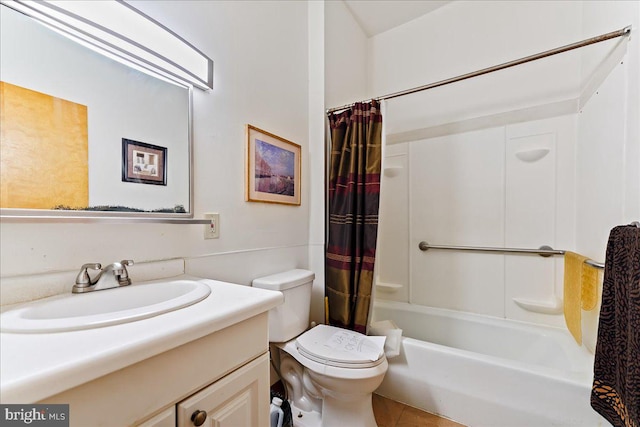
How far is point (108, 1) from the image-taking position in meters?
0.88

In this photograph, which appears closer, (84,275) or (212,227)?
(84,275)

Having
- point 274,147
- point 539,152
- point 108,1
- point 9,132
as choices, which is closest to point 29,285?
point 9,132

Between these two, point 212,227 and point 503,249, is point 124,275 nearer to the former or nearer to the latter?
point 212,227

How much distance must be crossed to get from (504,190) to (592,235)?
0.57m

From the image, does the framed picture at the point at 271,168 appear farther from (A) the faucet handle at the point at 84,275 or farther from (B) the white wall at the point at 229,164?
(A) the faucet handle at the point at 84,275

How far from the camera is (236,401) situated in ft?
2.37

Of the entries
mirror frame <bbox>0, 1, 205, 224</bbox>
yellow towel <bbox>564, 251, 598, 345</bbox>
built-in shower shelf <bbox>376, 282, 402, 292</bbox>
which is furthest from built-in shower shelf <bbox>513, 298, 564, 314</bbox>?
mirror frame <bbox>0, 1, 205, 224</bbox>

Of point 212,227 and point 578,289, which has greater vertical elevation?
point 212,227

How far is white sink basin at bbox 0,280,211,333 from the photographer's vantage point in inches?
21.7

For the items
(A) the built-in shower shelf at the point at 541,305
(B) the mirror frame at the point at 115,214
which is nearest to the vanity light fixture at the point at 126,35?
(B) the mirror frame at the point at 115,214

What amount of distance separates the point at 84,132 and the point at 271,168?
0.85 metres

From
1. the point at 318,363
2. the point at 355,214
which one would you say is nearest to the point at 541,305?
the point at 355,214

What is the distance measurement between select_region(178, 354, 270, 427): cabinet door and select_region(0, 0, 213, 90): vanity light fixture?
1.10 metres

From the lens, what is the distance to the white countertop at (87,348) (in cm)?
39
